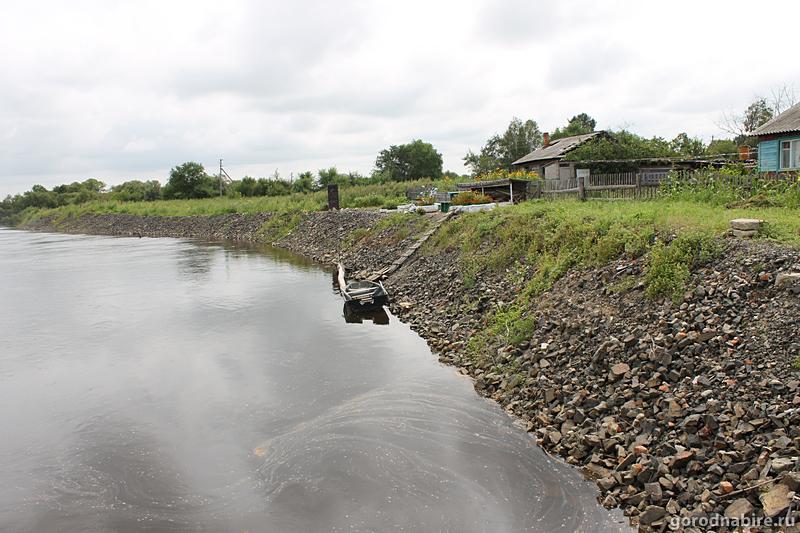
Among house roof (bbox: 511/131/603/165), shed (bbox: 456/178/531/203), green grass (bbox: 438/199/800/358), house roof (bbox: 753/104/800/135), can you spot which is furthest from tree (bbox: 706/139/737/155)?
green grass (bbox: 438/199/800/358)

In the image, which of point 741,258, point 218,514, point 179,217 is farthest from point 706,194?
point 179,217

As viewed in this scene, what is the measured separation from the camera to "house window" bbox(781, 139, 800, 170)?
A: 22.3 meters

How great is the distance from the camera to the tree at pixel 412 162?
6900 cm

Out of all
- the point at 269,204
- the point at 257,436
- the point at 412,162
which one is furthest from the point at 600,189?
the point at 412,162

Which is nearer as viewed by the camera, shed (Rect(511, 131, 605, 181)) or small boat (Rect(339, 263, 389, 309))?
small boat (Rect(339, 263, 389, 309))

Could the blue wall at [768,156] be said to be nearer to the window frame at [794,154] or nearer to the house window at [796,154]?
the window frame at [794,154]

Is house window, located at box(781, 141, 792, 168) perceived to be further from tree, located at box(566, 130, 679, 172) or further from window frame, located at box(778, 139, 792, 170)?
tree, located at box(566, 130, 679, 172)

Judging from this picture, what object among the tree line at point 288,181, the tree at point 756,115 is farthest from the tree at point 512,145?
the tree at point 756,115

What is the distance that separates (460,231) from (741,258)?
12.2 metres

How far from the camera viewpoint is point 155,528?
7586 mm

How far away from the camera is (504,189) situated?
2766 cm

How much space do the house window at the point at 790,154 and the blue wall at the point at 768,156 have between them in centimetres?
21

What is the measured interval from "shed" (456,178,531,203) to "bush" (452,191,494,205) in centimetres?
74

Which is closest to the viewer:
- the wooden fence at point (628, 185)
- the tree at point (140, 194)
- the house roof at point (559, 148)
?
the wooden fence at point (628, 185)
